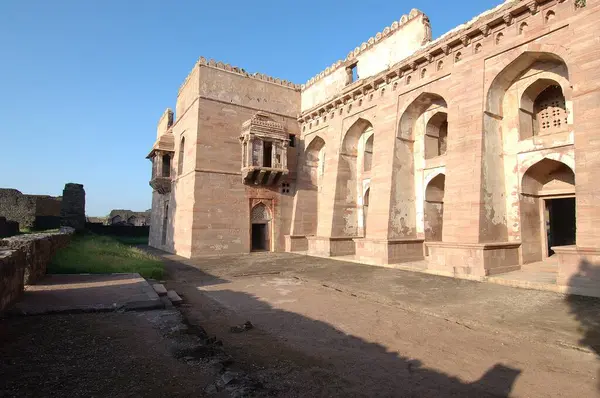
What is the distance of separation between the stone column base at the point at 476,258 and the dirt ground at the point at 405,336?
0.88 m

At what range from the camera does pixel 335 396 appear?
3.11m

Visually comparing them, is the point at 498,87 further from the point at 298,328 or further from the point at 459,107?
the point at 298,328

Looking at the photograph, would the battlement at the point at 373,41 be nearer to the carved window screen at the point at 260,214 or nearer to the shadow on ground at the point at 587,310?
the carved window screen at the point at 260,214

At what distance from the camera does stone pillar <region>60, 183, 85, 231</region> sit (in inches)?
927

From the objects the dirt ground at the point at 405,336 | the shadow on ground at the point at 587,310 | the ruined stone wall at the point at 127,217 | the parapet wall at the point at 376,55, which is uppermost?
the parapet wall at the point at 376,55

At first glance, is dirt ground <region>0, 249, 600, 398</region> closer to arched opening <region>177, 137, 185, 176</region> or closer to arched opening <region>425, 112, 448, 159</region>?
arched opening <region>425, 112, 448, 159</region>

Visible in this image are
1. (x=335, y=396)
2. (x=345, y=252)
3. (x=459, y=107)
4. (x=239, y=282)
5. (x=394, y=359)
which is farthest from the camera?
(x=345, y=252)

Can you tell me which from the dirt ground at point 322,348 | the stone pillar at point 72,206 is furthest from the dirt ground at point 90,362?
Answer: the stone pillar at point 72,206

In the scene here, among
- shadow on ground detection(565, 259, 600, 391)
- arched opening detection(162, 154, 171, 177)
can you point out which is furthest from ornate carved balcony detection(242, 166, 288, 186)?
shadow on ground detection(565, 259, 600, 391)

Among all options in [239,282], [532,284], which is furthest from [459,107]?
[239,282]

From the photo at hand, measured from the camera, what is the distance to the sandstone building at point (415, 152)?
8898 mm

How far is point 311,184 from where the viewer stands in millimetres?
19359

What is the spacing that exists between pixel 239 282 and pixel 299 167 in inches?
422

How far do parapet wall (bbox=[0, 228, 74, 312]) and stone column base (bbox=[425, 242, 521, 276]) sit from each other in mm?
9966
